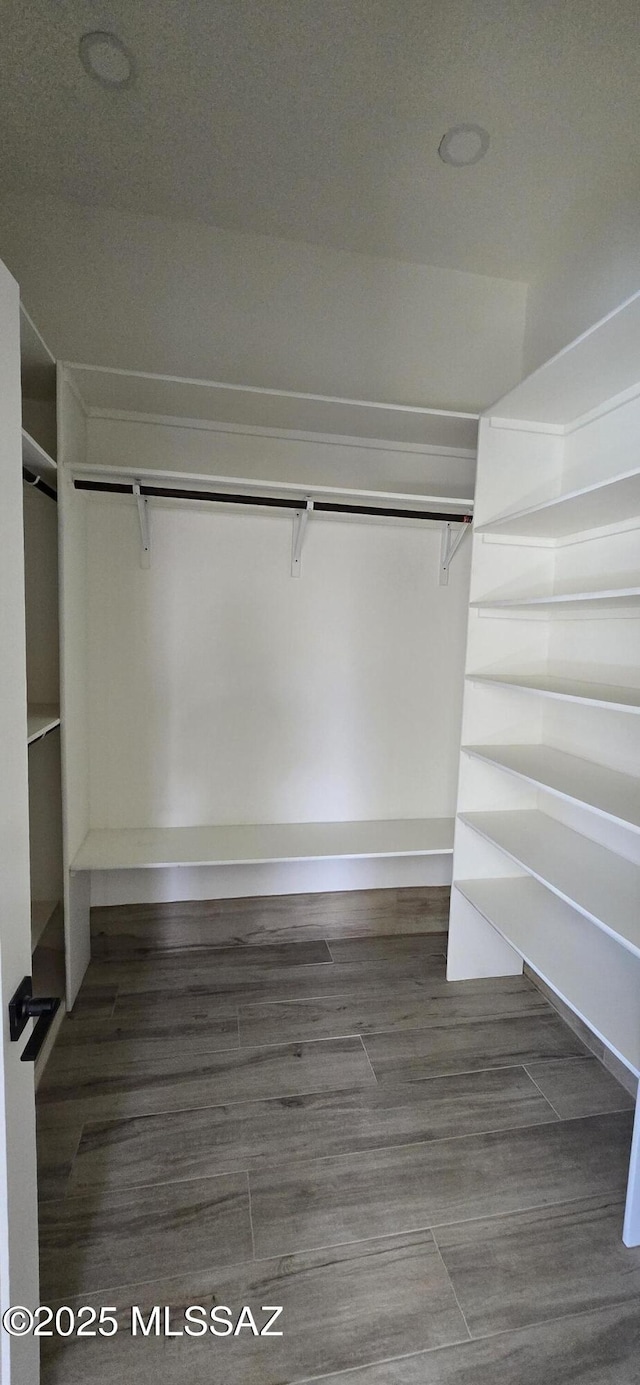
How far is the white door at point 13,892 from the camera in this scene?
77 cm

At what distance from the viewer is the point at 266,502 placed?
1.96m

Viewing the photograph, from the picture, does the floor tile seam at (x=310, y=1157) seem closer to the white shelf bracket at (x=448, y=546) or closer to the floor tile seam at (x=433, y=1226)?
the floor tile seam at (x=433, y=1226)

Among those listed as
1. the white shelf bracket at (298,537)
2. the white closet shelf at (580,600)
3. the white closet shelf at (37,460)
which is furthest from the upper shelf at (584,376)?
the white closet shelf at (37,460)

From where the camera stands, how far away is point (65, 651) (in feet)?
5.89

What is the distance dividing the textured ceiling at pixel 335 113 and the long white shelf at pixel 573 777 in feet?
6.10

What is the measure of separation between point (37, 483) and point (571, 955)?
7.07 feet

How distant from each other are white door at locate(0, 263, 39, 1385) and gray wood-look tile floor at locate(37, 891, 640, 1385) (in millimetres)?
369

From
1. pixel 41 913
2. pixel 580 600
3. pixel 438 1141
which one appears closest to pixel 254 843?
pixel 41 913

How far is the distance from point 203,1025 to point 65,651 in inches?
53.5

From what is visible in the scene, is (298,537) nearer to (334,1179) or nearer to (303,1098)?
(303,1098)

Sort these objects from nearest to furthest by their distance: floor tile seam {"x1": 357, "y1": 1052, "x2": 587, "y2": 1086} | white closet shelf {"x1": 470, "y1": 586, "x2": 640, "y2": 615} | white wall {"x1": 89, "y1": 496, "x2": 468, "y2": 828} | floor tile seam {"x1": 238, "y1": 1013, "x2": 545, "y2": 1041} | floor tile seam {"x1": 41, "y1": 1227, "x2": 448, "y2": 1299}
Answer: floor tile seam {"x1": 41, "y1": 1227, "x2": 448, "y2": 1299}
white closet shelf {"x1": 470, "y1": 586, "x2": 640, "y2": 615}
floor tile seam {"x1": 357, "y1": 1052, "x2": 587, "y2": 1086}
floor tile seam {"x1": 238, "y1": 1013, "x2": 545, "y2": 1041}
white wall {"x1": 89, "y1": 496, "x2": 468, "y2": 828}

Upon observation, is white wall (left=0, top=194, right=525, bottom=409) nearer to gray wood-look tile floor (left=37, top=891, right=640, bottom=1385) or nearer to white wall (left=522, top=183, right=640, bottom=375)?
white wall (left=522, top=183, right=640, bottom=375)

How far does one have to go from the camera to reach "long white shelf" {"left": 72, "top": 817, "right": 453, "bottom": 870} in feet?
6.40

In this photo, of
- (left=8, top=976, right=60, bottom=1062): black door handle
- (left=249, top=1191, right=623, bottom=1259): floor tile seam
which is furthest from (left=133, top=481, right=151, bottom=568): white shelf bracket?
(left=249, top=1191, right=623, bottom=1259): floor tile seam
